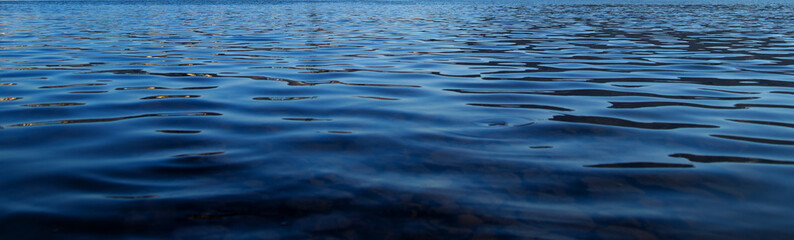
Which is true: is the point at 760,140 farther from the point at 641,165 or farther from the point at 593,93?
the point at 593,93

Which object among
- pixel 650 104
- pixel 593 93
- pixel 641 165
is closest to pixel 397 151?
pixel 641 165

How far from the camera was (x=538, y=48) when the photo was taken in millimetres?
11156

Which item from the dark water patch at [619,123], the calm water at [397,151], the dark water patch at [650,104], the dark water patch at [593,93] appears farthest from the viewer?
the dark water patch at [593,93]

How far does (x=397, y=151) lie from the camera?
375 cm

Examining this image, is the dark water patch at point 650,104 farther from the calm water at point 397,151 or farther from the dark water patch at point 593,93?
A: the dark water patch at point 593,93

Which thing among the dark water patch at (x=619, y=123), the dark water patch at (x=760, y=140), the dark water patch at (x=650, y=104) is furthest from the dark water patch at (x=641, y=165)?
the dark water patch at (x=650, y=104)

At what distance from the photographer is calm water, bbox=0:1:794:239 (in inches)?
101

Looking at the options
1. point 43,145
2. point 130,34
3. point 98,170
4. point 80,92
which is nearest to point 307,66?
point 80,92

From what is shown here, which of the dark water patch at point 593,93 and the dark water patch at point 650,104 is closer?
Answer: the dark water patch at point 650,104

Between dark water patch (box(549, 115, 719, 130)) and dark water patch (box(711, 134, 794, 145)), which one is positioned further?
dark water patch (box(549, 115, 719, 130))

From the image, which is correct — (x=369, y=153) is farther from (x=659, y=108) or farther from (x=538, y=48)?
(x=538, y=48)

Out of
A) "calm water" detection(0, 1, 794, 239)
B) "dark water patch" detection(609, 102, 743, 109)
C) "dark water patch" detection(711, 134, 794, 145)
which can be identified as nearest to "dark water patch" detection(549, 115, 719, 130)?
"calm water" detection(0, 1, 794, 239)

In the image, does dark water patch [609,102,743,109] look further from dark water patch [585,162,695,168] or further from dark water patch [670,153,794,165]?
dark water patch [585,162,695,168]

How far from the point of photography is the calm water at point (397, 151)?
101 inches
